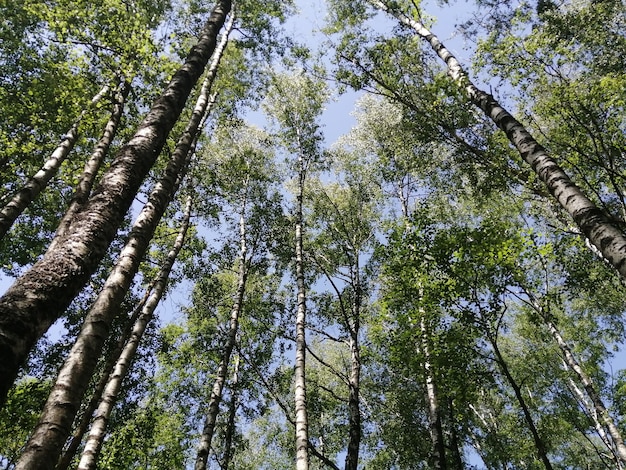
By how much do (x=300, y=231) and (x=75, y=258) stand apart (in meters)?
11.2

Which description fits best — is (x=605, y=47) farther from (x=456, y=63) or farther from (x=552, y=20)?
(x=456, y=63)

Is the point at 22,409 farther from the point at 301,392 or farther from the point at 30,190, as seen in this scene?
the point at 301,392

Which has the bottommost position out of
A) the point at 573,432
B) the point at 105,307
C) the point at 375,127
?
the point at 105,307

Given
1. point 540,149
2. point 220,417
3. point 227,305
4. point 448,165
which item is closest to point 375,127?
point 448,165

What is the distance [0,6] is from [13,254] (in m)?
8.42

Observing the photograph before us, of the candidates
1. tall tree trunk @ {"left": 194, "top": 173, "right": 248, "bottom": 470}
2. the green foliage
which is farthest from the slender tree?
the green foliage

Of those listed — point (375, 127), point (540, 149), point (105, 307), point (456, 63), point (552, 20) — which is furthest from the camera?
point (375, 127)

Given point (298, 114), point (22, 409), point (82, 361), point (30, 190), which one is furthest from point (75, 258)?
point (298, 114)

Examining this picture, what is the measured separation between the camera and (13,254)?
48.3 feet

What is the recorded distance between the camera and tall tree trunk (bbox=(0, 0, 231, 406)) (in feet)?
7.07

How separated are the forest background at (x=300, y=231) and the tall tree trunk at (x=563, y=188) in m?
0.04

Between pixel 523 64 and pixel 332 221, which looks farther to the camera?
pixel 332 221

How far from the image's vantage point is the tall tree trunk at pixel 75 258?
→ 7.07ft

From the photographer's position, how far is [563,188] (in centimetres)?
576
